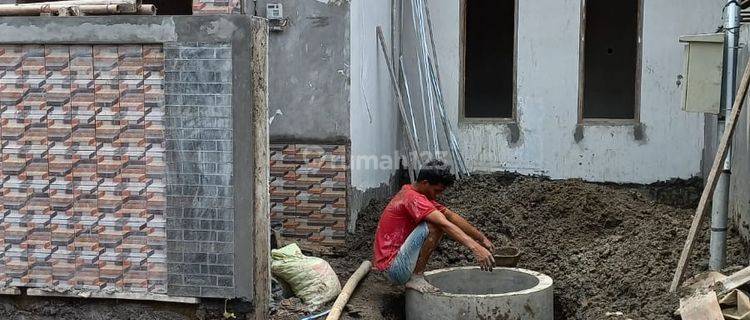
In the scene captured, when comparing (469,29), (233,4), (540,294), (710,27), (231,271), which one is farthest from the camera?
(469,29)

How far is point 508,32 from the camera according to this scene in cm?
1352

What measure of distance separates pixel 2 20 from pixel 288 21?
9.23ft

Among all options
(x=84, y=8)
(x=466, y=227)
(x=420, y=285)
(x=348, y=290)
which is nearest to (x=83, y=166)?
(x=84, y=8)

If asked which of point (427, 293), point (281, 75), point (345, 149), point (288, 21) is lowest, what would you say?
point (427, 293)

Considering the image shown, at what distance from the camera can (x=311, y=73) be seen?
25.6ft

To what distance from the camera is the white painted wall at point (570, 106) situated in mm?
9805

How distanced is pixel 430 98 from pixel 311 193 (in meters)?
2.81

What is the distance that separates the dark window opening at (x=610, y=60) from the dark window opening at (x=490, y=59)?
132cm

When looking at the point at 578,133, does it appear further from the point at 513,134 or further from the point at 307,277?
the point at 307,277

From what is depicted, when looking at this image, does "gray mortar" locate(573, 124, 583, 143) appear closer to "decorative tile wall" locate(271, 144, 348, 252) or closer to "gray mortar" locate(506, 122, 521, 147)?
"gray mortar" locate(506, 122, 521, 147)

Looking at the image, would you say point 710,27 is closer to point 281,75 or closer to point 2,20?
point 281,75

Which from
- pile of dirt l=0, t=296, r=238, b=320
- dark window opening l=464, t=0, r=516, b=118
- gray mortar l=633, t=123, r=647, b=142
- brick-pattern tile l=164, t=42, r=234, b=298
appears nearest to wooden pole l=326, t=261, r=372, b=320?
pile of dirt l=0, t=296, r=238, b=320

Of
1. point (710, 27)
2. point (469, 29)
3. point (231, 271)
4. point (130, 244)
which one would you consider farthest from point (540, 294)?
point (469, 29)

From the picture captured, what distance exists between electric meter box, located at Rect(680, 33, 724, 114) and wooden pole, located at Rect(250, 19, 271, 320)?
10.1 ft
